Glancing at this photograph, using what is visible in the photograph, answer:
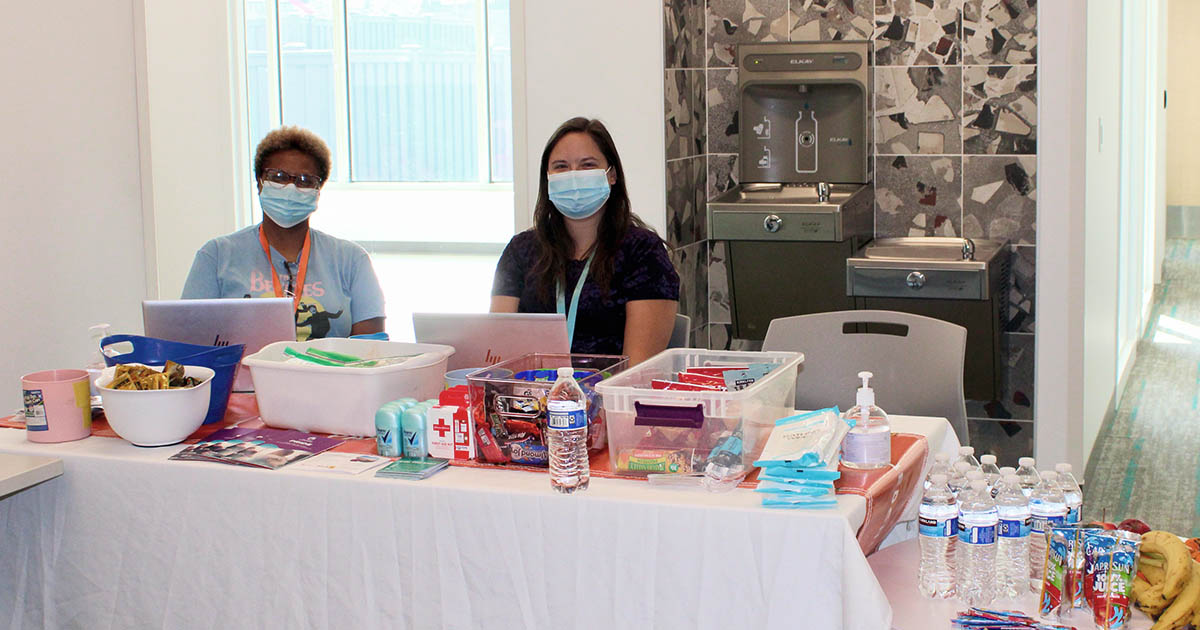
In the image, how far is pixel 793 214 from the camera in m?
4.29

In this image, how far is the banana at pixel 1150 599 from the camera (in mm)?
1676

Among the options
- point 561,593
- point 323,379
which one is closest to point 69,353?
point 323,379

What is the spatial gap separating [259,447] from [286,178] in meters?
1.11

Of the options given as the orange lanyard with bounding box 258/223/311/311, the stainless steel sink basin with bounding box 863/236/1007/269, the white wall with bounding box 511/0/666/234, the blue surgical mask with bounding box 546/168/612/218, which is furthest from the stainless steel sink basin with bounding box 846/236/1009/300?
the orange lanyard with bounding box 258/223/311/311

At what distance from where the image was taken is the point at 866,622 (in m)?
1.69

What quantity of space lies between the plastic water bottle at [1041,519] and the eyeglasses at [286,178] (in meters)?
2.06

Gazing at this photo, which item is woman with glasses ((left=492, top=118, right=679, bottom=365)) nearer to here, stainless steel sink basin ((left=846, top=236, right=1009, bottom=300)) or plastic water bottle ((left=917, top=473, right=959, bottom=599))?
plastic water bottle ((left=917, top=473, right=959, bottom=599))

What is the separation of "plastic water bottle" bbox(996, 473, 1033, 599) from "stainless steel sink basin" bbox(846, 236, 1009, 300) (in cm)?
240

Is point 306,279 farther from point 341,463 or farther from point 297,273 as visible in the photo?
point 341,463

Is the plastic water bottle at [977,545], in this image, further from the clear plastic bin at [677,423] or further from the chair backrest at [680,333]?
the chair backrest at [680,333]

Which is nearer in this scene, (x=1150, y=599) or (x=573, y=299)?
(x=1150, y=599)

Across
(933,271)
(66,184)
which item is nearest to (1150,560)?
(933,271)

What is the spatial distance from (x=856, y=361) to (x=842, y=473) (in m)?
1.00

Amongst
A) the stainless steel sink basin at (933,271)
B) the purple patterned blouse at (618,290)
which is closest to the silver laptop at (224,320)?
the purple patterned blouse at (618,290)
